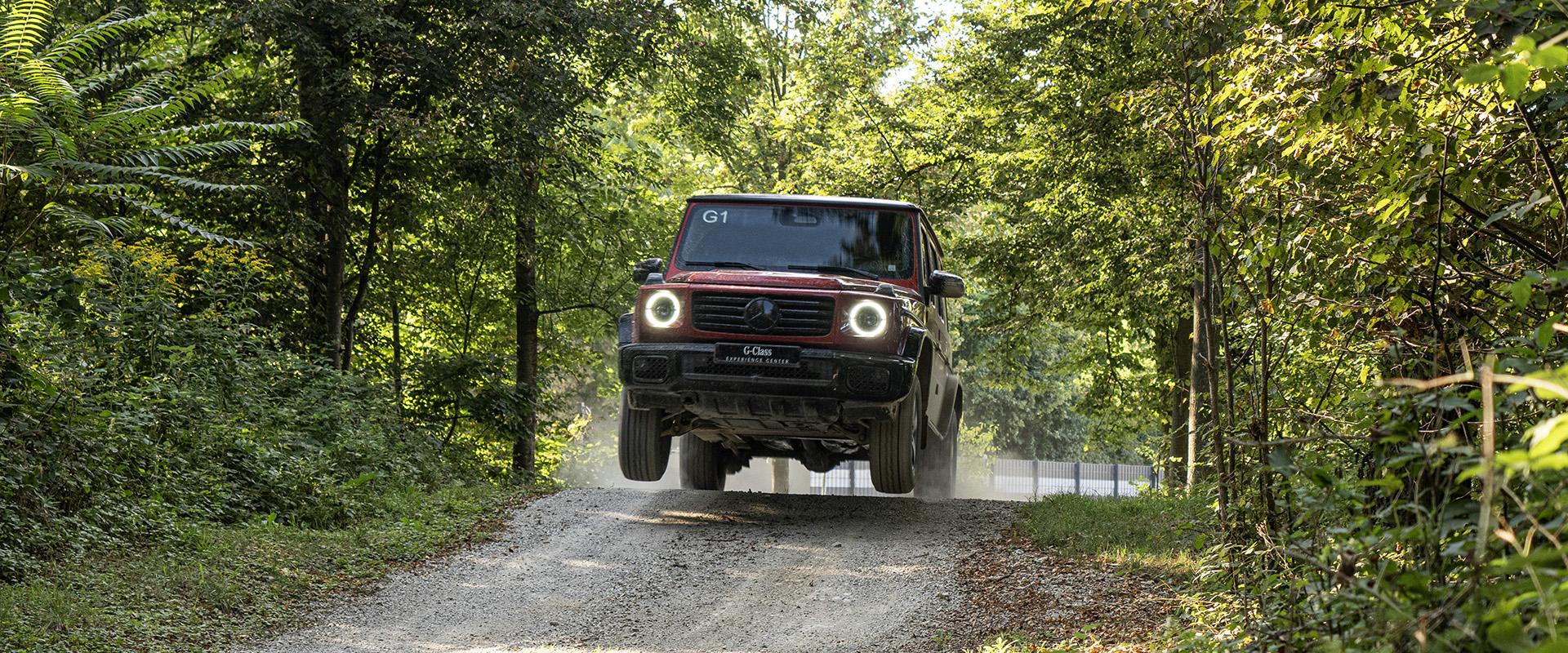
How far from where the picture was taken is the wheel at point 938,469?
37.9ft

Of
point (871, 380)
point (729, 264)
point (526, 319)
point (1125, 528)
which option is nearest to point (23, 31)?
point (729, 264)

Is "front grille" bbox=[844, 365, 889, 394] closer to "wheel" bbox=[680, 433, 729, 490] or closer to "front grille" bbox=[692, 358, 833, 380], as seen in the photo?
"front grille" bbox=[692, 358, 833, 380]

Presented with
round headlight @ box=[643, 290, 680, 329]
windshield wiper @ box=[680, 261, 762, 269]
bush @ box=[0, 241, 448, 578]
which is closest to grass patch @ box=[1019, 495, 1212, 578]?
windshield wiper @ box=[680, 261, 762, 269]

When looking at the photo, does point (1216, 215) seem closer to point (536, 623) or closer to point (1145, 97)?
point (1145, 97)

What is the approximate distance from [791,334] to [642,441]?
1.86 metres

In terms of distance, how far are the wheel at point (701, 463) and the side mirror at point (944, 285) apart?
276 cm

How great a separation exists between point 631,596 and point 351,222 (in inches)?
354

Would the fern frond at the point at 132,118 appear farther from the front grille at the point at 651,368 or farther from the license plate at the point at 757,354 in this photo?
the license plate at the point at 757,354

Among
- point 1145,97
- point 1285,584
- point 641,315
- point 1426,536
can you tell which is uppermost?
point 1145,97

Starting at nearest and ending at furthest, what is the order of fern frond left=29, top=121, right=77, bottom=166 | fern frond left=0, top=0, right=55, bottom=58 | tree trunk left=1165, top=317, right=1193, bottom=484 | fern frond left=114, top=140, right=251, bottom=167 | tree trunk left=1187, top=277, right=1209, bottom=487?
fern frond left=29, top=121, right=77, bottom=166
fern frond left=0, top=0, right=55, bottom=58
fern frond left=114, top=140, right=251, bottom=167
tree trunk left=1187, top=277, right=1209, bottom=487
tree trunk left=1165, top=317, right=1193, bottom=484

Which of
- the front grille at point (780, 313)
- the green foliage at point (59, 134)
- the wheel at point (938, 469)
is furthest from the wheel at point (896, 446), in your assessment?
the green foliage at point (59, 134)

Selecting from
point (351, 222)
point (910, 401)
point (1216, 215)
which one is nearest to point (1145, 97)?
point (1216, 215)

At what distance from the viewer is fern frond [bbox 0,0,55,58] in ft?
21.0

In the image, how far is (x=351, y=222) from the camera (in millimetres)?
14109
